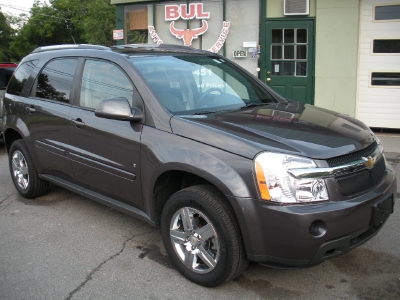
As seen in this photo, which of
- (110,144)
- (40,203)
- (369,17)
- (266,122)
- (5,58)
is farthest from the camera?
(5,58)

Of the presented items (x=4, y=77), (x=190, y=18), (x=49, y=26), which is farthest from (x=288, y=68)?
(x=49, y=26)

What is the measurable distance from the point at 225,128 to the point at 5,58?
52.1 m

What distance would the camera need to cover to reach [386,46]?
364 inches

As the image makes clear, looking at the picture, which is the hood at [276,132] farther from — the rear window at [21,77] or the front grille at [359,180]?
the rear window at [21,77]

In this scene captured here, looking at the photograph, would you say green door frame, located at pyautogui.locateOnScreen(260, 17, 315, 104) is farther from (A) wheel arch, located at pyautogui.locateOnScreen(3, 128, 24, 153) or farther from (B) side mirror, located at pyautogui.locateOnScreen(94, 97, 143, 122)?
(B) side mirror, located at pyautogui.locateOnScreen(94, 97, 143, 122)

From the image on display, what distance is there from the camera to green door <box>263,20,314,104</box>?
987 centimetres

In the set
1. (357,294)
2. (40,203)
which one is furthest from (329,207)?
(40,203)

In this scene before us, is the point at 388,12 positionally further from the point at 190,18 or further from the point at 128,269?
the point at 128,269

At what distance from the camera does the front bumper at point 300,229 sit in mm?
2834

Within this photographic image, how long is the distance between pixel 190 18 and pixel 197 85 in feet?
23.7

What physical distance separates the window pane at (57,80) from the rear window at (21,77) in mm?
319

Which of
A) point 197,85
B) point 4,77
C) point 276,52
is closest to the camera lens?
point 197,85

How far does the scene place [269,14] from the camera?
32.9ft

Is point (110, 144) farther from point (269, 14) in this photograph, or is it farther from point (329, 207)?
point (269, 14)
